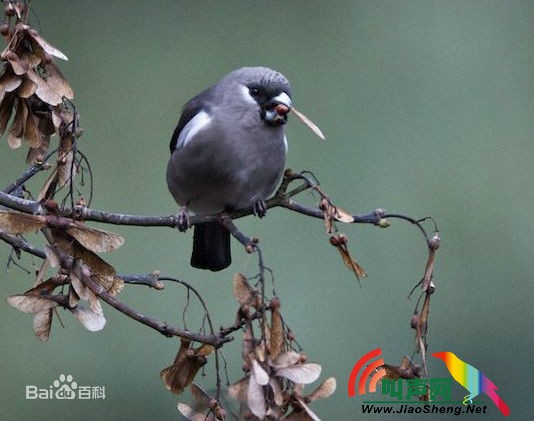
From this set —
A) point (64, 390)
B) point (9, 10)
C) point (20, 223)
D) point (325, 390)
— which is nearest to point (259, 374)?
point (325, 390)

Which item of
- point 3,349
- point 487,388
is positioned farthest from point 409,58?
point 3,349

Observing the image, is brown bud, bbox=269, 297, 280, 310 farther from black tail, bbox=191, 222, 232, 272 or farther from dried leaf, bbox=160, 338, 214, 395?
black tail, bbox=191, 222, 232, 272

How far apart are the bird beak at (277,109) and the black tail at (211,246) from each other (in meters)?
0.39

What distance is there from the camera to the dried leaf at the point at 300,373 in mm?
1547

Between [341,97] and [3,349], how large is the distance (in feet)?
4.84

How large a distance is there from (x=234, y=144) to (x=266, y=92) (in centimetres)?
13

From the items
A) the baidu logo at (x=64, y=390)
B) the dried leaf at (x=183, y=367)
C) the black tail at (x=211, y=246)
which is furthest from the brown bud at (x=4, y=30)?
the baidu logo at (x=64, y=390)

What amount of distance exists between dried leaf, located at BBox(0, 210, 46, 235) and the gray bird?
3.05ft

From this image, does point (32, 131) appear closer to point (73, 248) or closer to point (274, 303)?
point (73, 248)

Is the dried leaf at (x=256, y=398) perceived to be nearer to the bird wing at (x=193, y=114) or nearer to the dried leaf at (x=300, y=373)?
the dried leaf at (x=300, y=373)

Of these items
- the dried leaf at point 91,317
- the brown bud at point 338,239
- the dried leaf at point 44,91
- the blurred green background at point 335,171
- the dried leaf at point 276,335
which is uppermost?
the blurred green background at point 335,171

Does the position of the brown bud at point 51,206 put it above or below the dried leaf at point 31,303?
above

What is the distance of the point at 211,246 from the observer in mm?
Result: 2816

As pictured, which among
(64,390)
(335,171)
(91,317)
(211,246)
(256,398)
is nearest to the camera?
(256,398)
